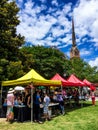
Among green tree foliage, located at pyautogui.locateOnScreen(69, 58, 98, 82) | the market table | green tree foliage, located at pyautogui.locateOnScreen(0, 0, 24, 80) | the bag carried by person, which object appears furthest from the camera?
green tree foliage, located at pyautogui.locateOnScreen(69, 58, 98, 82)

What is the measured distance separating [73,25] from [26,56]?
15067cm

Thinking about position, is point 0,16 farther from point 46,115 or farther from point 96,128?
point 96,128

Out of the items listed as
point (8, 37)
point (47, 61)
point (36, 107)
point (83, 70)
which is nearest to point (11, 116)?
point (36, 107)

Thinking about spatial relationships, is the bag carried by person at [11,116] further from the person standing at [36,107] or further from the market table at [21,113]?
the person standing at [36,107]

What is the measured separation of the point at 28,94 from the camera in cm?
1698

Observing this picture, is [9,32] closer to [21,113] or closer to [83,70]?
[21,113]

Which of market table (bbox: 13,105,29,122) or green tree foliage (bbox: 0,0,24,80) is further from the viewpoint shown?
green tree foliage (bbox: 0,0,24,80)

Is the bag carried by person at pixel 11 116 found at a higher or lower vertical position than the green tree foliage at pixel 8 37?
lower

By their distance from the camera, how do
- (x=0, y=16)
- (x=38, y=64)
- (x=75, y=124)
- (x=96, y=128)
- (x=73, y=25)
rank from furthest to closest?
1. (x=73, y=25)
2. (x=38, y=64)
3. (x=0, y=16)
4. (x=75, y=124)
5. (x=96, y=128)

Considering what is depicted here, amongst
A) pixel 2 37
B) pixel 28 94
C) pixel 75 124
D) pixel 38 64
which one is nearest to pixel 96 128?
pixel 75 124

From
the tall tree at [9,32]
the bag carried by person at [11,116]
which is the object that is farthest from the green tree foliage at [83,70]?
the bag carried by person at [11,116]

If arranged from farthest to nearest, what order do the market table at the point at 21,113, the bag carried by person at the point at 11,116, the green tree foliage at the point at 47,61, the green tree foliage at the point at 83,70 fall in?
the green tree foliage at the point at 83,70, the green tree foliage at the point at 47,61, the market table at the point at 21,113, the bag carried by person at the point at 11,116

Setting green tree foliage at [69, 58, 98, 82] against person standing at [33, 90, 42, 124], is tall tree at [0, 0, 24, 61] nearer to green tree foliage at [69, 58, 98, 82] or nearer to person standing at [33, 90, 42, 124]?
person standing at [33, 90, 42, 124]

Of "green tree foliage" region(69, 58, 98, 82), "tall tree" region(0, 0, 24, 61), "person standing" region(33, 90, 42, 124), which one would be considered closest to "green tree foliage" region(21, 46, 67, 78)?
"green tree foliage" region(69, 58, 98, 82)
